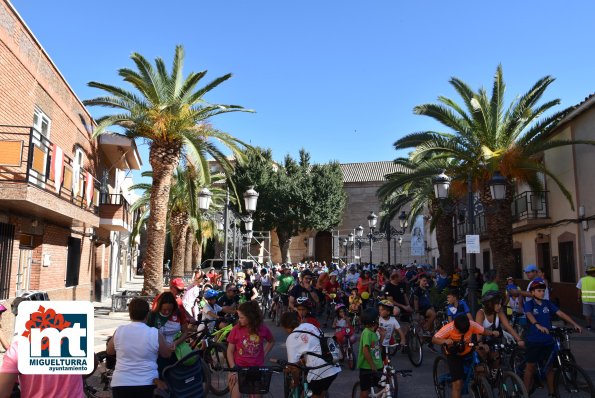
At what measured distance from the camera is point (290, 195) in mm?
44219

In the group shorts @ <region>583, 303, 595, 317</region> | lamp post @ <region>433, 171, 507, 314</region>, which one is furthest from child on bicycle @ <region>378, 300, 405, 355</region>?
shorts @ <region>583, 303, 595, 317</region>

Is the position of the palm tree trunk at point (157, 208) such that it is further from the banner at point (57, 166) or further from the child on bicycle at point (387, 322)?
the child on bicycle at point (387, 322)

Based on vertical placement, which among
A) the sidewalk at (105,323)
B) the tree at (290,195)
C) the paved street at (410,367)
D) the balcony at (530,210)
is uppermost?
the tree at (290,195)

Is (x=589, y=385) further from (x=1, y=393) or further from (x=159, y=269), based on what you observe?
(x=159, y=269)

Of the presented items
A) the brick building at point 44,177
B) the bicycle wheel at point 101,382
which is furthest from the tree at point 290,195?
the bicycle wheel at point 101,382

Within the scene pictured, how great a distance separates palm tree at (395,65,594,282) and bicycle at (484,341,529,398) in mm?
10038

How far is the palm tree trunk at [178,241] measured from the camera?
2561 cm

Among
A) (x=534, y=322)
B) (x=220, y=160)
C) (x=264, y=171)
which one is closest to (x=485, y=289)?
(x=534, y=322)

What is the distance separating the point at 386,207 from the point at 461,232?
4.98m

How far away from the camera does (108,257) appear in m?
24.4

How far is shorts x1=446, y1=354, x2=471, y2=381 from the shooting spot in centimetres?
559

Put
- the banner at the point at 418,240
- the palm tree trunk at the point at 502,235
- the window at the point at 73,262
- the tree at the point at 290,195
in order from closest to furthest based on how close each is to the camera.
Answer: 1. the palm tree trunk at the point at 502,235
2. the window at the point at 73,262
3. the banner at the point at 418,240
4. the tree at the point at 290,195

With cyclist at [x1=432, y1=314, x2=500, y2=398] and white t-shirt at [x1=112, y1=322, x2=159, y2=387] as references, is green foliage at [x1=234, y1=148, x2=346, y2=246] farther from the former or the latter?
white t-shirt at [x1=112, y1=322, x2=159, y2=387]

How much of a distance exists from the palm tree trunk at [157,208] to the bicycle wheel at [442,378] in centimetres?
1142
